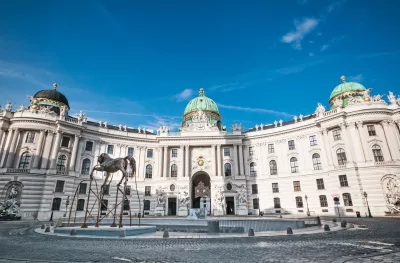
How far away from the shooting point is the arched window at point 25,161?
40469 mm

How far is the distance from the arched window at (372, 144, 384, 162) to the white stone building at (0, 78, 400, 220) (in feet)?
0.56

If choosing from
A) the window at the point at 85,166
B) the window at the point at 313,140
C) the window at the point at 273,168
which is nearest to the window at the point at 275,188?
the window at the point at 273,168

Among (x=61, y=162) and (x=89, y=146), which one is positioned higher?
(x=89, y=146)

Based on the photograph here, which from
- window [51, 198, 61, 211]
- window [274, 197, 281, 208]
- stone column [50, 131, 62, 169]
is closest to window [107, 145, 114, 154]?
stone column [50, 131, 62, 169]

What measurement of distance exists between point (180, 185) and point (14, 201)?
27957 mm

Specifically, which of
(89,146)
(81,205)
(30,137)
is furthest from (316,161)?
(30,137)

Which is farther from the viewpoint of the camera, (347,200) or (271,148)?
(271,148)

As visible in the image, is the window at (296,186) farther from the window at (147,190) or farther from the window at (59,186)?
the window at (59,186)

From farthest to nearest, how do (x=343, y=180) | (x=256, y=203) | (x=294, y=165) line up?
(x=256, y=203) → (x=294, y=165) → (x=343, y=180)

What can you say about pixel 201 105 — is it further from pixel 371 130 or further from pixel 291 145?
pixel 371 130

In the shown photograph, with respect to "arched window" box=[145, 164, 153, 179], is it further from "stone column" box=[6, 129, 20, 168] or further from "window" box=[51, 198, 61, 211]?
"stone column" box=[6, 129, 20, 168]

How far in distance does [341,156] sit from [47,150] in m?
53.5

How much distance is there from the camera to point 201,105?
60.9 metres

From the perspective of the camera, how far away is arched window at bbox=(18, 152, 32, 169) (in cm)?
4047
